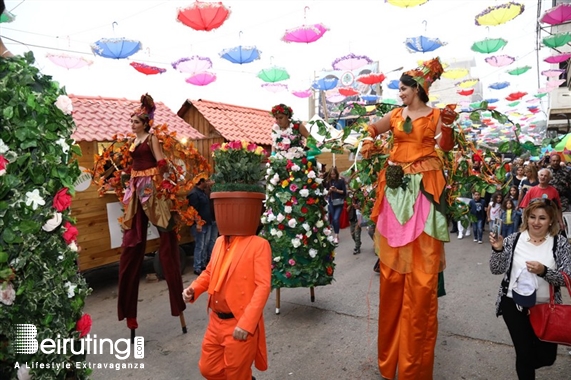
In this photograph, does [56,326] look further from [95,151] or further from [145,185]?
[95,151]

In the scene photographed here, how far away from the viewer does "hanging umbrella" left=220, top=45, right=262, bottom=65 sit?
35.5 ft

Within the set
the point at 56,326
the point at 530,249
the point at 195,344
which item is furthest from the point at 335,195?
the point at 56,326

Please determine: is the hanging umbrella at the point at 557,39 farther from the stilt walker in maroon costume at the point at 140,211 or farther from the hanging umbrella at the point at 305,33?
the stilt walker in maroon costume at the point at 140,211

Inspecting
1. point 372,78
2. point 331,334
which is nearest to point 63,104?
point 331,334

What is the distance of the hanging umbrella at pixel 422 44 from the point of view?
11.7 m

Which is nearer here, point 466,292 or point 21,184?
point 21,184

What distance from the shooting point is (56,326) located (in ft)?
6.82

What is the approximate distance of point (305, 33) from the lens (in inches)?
400

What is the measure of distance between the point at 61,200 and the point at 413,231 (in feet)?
7.84

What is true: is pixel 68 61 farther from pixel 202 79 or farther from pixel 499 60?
pixel 499 60

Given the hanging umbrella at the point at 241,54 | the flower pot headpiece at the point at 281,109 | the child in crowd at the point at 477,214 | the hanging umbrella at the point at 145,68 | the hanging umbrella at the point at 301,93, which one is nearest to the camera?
the flower pot headpiece at the point at 281,109

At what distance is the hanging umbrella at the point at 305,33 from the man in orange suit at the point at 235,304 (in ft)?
27.8

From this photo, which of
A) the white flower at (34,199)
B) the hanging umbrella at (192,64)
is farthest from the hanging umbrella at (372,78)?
the white flower at (34,199)

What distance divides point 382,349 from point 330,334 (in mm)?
965
